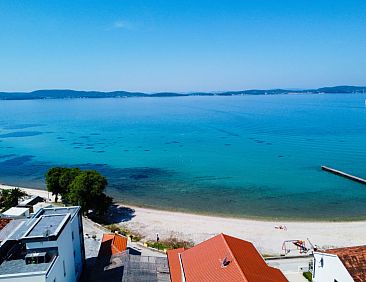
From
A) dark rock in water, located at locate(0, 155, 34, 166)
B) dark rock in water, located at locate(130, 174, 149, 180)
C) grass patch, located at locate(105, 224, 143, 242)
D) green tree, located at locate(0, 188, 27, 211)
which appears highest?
green tree, located at locate(0, 188, 27, 211)

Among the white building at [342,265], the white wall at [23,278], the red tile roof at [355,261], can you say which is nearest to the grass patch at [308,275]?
the white building at [342,265]

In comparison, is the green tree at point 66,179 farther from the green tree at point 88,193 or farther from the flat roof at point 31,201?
the flat roof at point 31,201

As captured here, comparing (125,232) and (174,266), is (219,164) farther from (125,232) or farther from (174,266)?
(174,266)

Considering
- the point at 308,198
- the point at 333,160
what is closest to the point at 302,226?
the point at 308,198

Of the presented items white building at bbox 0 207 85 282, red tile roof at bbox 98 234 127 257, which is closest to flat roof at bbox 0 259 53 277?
white building at bbox 0 207 85 282

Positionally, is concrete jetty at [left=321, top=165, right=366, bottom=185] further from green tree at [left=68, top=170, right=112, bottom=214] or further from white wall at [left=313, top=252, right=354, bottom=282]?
green tree at [left=68, top=170, right=112, bottom=214]
